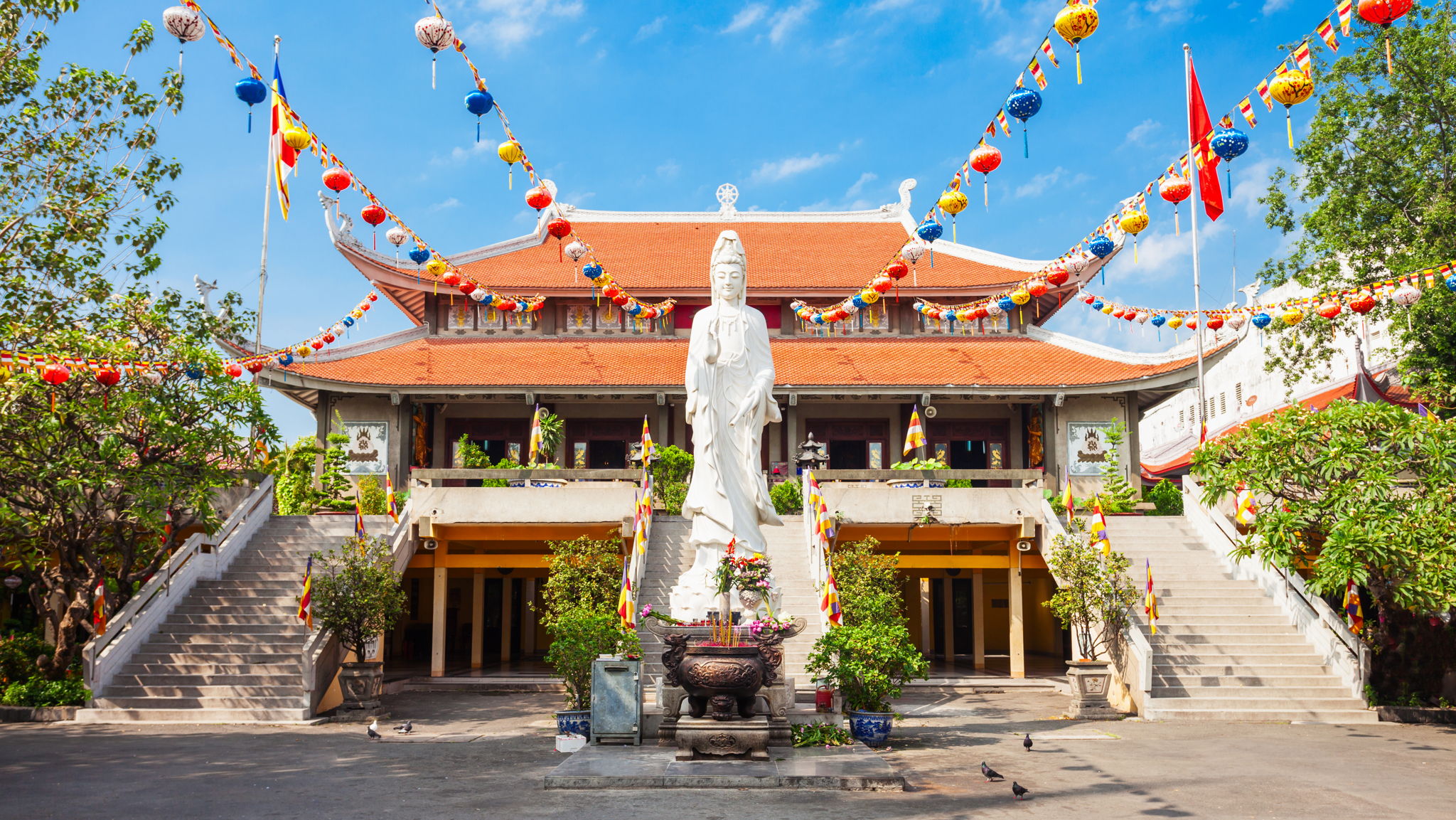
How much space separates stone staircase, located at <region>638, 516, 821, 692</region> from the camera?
14531 mm

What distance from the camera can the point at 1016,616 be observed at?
18531 millimetres

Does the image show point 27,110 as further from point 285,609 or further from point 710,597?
point 710,597

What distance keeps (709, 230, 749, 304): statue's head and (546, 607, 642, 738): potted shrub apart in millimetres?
3922

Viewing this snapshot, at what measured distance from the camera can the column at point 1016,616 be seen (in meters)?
18.3

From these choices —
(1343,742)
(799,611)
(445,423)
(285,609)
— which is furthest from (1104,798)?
(445,423)

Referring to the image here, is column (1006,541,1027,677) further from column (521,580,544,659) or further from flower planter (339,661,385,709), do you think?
column (521,580,544,659)

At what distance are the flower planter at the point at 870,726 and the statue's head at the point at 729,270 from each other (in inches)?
187

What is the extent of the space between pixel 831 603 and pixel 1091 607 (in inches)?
156

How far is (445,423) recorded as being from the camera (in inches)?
985

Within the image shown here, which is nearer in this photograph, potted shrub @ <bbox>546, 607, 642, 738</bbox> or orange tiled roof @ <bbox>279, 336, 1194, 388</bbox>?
potted shrub @ <bbox>546, 607, 642, 738</bbox>

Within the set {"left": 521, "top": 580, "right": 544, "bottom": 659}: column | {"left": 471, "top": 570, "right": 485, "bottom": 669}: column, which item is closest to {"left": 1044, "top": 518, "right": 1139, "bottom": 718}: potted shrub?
{"left": 471, "top": 570, "right": 485, "bottom": 669}: column

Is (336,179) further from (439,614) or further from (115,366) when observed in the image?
(439,614)

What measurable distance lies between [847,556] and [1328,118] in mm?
14181

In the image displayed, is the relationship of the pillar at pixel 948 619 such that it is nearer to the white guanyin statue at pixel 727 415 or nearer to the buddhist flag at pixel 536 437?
the buddhist flag at pixel 536 437
